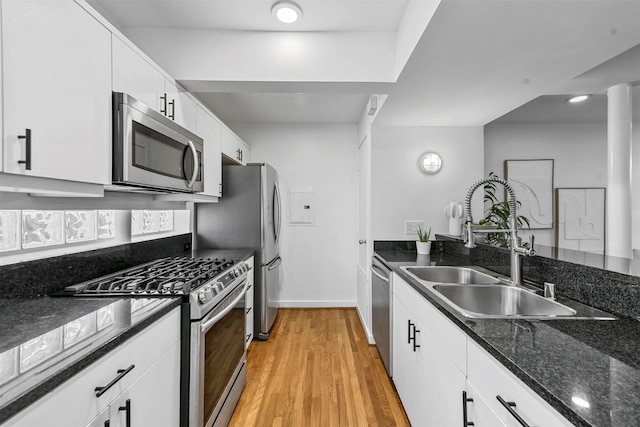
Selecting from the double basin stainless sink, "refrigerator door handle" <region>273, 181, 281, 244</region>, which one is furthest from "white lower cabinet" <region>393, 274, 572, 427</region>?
"refrigerator door handle" <region>273, 181, 281, 244</region>

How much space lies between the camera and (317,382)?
7.68ft

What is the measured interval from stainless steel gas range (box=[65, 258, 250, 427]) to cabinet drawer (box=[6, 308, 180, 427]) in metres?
0.17

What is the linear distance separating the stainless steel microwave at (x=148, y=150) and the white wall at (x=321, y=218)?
7.12ft

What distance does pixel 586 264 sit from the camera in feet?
4.28

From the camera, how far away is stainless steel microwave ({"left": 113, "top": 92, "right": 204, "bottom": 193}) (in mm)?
1405

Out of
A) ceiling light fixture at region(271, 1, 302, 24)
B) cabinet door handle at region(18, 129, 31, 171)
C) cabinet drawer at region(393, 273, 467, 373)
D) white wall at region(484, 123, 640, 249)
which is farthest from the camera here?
white wall at region(484, 123, 640, 249)

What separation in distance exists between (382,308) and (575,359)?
174cm

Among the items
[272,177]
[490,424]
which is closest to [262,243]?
[272,177]

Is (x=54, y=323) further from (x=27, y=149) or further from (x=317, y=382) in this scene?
(x=317, y=382)

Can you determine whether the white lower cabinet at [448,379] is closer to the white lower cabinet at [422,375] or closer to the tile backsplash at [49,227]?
the white lower cabinet at [422,375]

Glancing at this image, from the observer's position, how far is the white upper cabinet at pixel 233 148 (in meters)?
2.97

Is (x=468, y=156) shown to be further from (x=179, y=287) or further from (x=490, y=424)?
(x=179, y=287)

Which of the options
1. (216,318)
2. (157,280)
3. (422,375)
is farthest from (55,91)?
(422,375)

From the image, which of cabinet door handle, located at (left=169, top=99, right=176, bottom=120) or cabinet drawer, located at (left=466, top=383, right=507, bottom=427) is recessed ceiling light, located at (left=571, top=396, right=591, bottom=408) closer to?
cabinet drawer, located at (left=466, top=383, right=507, bottom=427)
